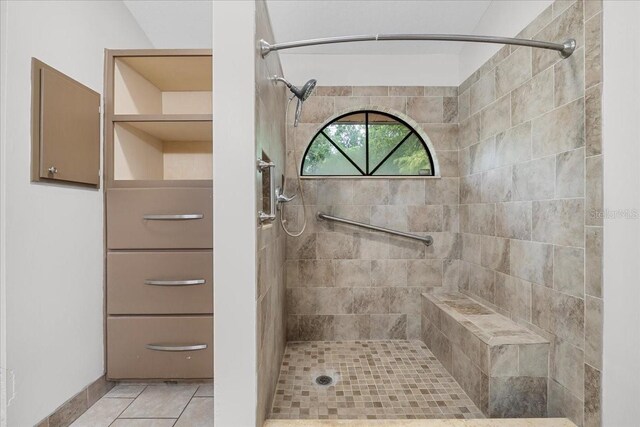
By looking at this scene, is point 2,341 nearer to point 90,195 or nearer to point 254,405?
point 90,195

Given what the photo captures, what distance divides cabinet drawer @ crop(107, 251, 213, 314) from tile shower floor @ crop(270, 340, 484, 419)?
751 millimetres

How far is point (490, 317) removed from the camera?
A: 84.0 inches

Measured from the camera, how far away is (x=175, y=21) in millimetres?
2381

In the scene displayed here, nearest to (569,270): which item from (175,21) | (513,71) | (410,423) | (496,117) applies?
(410,423)

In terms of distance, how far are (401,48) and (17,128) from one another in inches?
104

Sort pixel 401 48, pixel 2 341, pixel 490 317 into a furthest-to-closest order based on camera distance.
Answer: pixel 401 48 < pixel 490 317 < pixel 2 341

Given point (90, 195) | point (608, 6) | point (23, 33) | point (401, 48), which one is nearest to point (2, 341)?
point (90, 195)

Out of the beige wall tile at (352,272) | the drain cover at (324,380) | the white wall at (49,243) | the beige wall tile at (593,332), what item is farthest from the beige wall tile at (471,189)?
the white wall at (49,243)

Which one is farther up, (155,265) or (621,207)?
(621,207)

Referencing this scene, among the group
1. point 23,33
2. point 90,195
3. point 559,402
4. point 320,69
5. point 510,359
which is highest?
point 320,69

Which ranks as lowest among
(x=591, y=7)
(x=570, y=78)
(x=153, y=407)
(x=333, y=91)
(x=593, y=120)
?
(x=153, y=407)

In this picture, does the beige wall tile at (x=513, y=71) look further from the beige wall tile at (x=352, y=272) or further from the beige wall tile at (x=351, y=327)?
the beige wall tile at (x=351, y=327)

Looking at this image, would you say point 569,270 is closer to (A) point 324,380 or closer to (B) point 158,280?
(A) point 324,380

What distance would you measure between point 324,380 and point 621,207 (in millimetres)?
1807
